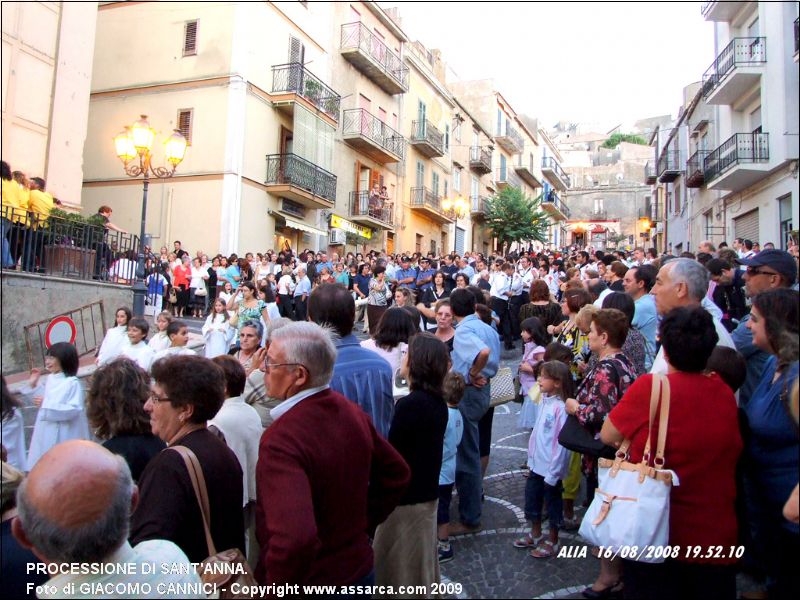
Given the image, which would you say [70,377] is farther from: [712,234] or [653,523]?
[712,234]

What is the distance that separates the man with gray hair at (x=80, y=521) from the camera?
1819mm

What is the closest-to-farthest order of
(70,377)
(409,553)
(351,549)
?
(351,549)
(409,553)
(70,377)

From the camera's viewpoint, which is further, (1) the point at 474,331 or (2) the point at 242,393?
(1) the point at 474,331

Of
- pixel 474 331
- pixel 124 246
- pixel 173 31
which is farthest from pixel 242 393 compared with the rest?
pixel 173 31

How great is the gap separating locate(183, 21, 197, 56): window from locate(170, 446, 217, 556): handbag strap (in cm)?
2188

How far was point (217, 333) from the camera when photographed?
861cm

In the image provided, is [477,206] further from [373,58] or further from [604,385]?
[604,385]

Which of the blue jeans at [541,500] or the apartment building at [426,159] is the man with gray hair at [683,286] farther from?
the apartment building at [426,159]

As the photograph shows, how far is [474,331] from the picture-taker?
5281 mm

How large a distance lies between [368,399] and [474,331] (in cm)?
202

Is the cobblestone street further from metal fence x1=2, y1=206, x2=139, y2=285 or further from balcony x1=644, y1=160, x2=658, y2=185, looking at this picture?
balcony x1=644, y1=160, x2=658, y2=185

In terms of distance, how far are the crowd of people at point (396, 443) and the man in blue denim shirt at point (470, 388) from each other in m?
0.02

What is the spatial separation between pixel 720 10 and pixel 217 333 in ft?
70.8

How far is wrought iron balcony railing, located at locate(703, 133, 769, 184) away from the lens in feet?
62.3
